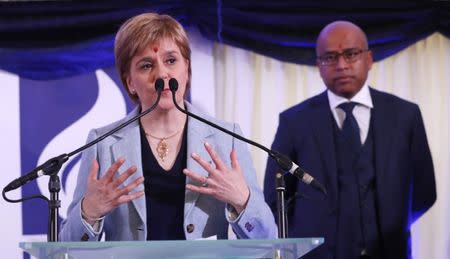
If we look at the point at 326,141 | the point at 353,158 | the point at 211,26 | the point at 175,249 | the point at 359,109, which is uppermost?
the point at 211,26

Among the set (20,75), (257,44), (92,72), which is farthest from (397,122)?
(20,75)

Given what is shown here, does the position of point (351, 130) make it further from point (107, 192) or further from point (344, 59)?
point (107, 192)

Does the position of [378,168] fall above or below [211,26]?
below

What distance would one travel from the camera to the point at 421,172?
4914mm

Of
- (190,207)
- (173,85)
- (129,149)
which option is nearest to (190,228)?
(190,207)

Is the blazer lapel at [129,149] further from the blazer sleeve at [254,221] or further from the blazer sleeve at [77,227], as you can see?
the blazer sleeve at [254,221]

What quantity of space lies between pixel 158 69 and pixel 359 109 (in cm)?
200

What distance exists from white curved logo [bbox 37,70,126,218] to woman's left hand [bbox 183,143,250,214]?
8.02 ft

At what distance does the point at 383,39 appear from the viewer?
209 inches

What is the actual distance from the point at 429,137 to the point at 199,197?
105 inches

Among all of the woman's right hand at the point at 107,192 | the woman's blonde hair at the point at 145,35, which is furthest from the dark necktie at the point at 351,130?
the woman's right hand at the point at 107,192

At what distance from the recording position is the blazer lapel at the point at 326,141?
182 inches

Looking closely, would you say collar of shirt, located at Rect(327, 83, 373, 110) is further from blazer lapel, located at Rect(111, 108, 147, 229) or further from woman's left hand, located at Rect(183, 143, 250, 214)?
woman's left hand, located at Rect(183, 143, 250, 214)

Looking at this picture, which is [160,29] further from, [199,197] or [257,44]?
[257,44]
